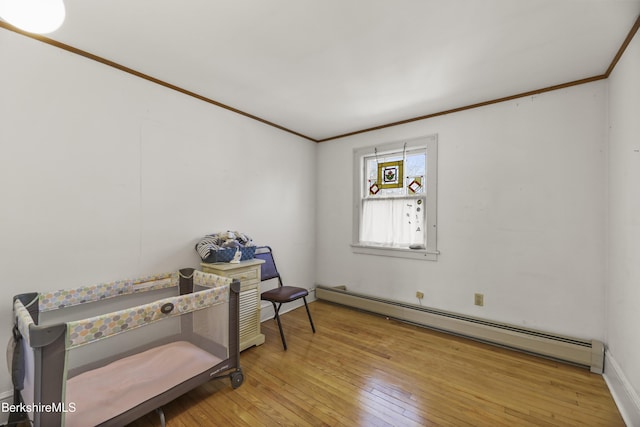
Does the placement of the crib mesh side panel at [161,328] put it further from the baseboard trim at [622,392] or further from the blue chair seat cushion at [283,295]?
the baseboard trim at [622,392]

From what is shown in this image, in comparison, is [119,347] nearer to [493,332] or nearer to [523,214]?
[493,332]

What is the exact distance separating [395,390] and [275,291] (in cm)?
140

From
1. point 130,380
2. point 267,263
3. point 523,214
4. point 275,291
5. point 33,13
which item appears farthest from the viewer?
point 267,263

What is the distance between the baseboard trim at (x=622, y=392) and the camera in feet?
4.95

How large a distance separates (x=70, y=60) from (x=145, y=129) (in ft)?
1.89

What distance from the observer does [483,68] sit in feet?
6.70

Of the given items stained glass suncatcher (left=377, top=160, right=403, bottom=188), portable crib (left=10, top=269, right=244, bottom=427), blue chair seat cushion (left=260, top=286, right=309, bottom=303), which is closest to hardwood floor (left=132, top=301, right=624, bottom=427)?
portable crib (left=10, top=269, right=244, bottom=427)

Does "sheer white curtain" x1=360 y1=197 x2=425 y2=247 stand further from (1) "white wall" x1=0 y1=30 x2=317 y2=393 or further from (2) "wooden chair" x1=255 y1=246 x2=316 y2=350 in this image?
(1) "white wall" x1=0 y1=30 x2=317 y2=393

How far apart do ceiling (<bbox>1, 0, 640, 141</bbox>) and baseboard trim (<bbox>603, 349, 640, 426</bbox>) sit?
2.16 metres

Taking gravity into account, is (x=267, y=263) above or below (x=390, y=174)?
below

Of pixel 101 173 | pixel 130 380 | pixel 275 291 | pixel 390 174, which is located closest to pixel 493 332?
pixel 390 174

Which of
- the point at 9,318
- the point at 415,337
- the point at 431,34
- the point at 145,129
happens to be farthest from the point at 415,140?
the point at 9,318

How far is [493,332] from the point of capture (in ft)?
8.26

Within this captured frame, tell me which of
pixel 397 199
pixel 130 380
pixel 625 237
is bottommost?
pixel 130 380
